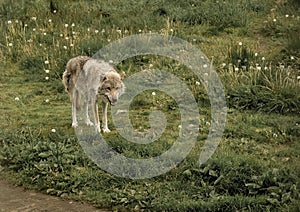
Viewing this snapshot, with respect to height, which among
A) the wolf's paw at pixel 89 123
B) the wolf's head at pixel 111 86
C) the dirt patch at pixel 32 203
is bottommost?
the dirt patch at pixel 32 203

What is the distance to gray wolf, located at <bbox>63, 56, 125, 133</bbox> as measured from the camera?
788cm

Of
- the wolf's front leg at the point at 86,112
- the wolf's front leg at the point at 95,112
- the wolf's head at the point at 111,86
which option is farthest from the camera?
the wolf's front leg at the point at 86,112

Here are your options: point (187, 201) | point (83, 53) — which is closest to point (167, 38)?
point (83, 53)

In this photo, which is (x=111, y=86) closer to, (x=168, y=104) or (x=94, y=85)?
(x=94, y=85)

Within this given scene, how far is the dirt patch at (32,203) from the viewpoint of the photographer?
21.7 feet

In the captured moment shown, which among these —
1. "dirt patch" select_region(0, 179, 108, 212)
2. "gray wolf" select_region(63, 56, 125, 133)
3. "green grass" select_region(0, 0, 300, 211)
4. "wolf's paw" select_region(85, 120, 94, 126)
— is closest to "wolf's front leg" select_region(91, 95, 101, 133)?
"gray wolf" select_region(63, 56, 125, 133)

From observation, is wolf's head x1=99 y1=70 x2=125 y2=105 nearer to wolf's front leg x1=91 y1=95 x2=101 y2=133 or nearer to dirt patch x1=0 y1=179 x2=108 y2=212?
wolf's front leg x1=91 y1=95 x2=101 y2=133

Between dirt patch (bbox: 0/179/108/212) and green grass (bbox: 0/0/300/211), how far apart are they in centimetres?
12

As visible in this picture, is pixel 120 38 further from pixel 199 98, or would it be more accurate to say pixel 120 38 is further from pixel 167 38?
pixel 199 98

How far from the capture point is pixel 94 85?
8.05 meters

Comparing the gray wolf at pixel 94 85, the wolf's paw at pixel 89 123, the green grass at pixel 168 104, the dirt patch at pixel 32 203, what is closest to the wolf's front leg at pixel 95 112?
the gray wolf at pixel 94 85

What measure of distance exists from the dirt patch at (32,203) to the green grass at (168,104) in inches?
4.5

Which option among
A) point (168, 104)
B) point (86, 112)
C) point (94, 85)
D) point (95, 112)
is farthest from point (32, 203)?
point (168, 104)

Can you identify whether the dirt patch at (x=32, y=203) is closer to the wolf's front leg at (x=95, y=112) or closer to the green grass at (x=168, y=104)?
the green grass at (x=168, y=104)
